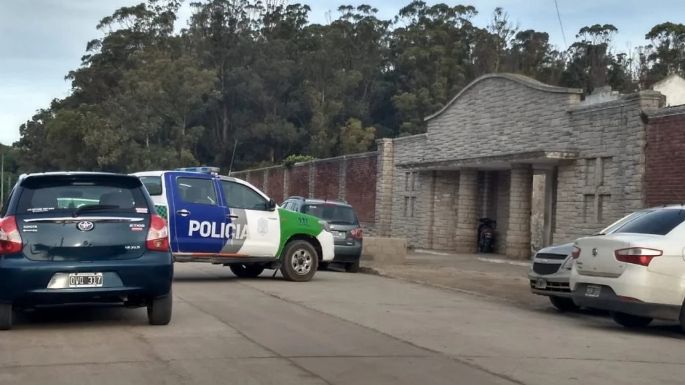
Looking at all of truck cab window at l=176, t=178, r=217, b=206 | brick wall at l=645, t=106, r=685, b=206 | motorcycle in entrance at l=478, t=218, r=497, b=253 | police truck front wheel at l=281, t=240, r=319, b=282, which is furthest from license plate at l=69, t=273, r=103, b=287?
motorcycle in entrance at l=478, t=218, r=497, b=253

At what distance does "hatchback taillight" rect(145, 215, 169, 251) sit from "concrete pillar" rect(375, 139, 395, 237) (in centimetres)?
2550

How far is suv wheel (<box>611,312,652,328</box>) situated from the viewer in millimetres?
12539

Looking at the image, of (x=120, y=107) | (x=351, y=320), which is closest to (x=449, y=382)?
(x=351, y=320)

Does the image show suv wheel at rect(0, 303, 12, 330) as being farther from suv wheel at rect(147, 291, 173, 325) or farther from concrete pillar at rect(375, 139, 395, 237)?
concrete pillar at rect(375, 139, 395, 237)

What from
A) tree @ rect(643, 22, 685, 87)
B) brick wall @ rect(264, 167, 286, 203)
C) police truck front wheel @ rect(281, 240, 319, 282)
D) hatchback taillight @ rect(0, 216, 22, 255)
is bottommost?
police truck front wheel @ rect(281, 240, 319, 282)

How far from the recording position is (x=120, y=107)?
6444cm

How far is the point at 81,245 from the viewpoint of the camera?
10.0m

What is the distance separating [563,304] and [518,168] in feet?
42.4

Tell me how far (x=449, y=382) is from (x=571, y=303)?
6754 mm

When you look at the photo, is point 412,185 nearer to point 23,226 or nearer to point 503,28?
point 23,226

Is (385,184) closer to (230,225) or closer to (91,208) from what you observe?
(230,225)

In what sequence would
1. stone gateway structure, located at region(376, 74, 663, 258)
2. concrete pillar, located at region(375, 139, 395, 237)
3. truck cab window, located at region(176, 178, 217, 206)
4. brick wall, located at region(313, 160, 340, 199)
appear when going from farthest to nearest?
brick wall, located at region(313, 160, 340, 199) < concrete pillar, located at region(375, 139, 395, 237) < stone gateway structure, located at region(376, 74, 663, 258) < truck cab window, located at region(176, 178, 217, 206)

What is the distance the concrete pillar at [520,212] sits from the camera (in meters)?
26.9

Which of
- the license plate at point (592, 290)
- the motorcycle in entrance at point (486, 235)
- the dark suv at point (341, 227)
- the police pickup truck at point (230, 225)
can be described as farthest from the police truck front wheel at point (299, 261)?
the motorcycle in entrance at point (486, 235)
